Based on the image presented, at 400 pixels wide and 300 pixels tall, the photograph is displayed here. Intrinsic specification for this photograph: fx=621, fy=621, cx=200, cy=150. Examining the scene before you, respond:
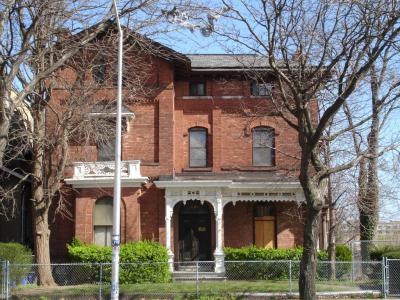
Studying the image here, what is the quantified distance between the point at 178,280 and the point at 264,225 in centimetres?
536

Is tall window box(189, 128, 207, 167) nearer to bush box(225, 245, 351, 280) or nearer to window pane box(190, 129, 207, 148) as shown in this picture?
window pane box(190, 129, 207, 148)

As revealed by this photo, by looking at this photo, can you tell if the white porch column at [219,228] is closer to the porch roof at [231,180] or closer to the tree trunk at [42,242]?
the porch roof at [231,180]

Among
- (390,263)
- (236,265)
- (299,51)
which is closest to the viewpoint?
(299,51)

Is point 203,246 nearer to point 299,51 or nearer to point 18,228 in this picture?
point 18,228

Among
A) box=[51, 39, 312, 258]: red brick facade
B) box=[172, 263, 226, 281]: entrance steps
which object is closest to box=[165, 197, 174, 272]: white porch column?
box=[51, 39, 312, 258]: red brick facade

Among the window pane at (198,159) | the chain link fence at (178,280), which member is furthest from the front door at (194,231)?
the window pane at (198,159)

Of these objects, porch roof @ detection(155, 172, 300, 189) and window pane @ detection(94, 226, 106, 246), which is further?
window pane @ detection(94, 226, 106, 246)

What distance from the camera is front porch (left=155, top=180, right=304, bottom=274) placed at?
87.9 feet

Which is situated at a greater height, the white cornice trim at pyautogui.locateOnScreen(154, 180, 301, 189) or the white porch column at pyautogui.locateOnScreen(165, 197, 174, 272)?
the white cornice trim at pyautogui.locateOnScreen(154, 180, 301, 189)

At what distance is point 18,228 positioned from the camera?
28812 millimetres

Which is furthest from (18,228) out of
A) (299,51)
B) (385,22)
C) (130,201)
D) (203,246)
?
(385,22)

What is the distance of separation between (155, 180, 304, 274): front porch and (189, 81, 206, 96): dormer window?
490 centimetres

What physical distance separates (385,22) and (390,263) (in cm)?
1056

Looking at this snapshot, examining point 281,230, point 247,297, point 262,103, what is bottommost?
point 247,297
